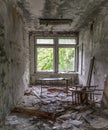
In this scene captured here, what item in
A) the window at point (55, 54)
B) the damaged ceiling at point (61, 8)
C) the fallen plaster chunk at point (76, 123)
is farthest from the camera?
the window at point (55, 54)

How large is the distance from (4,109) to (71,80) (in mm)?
5874

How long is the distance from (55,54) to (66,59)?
0.60 meters

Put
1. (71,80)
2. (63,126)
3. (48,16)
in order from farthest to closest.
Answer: (71,80), (48,16), (63,126)

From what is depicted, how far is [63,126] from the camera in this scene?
3.79 metres

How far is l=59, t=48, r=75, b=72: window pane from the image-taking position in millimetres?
9820

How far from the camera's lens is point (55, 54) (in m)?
9.75

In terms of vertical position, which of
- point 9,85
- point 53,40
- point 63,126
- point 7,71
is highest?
point 53,40

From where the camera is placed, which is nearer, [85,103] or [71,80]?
[85,103]

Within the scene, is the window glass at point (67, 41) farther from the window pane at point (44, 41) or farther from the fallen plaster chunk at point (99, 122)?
the fallen plaster chunk at point (99, 122)

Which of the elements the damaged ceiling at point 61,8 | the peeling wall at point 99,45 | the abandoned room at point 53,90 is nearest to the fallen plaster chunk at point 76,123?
the abandoned room at point 53,90

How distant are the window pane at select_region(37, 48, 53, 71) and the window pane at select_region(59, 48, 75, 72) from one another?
493 millimetres

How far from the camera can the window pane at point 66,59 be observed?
32.2 ft

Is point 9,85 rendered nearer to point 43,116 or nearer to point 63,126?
point 43,116

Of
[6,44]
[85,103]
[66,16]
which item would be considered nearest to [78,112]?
[85,103]
